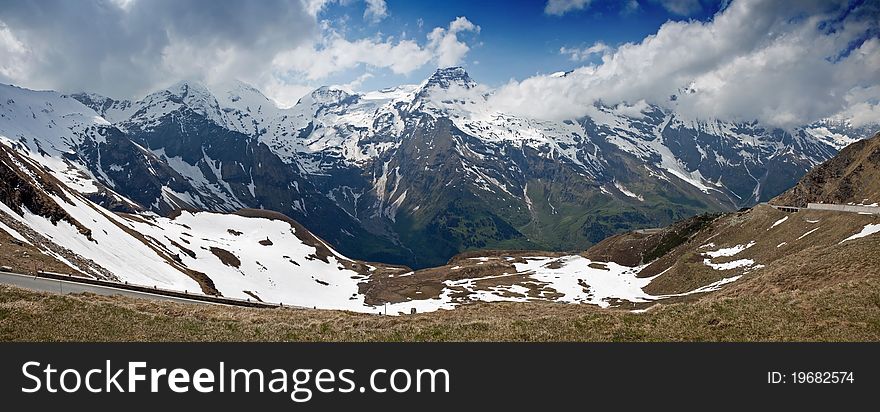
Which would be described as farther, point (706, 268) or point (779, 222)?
point (779, 222)

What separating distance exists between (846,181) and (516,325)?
18147 cm

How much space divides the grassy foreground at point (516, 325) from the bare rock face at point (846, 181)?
142462mm

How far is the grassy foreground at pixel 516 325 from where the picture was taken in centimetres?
2600

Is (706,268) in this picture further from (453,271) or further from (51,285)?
(51,285)

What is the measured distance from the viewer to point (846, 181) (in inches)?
6353

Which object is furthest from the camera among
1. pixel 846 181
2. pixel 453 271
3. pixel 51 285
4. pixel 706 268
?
pixel 453 271

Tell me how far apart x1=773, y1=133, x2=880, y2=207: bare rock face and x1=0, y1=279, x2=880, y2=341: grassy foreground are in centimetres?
14246

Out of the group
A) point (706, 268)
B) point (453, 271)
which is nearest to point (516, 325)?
point (706, 268)

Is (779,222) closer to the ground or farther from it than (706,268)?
farther from it

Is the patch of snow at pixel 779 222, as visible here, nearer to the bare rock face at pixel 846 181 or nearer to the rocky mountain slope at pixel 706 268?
the rocky mountain slope at pixel 706 268

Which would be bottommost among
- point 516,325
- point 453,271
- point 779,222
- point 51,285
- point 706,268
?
point 706,268

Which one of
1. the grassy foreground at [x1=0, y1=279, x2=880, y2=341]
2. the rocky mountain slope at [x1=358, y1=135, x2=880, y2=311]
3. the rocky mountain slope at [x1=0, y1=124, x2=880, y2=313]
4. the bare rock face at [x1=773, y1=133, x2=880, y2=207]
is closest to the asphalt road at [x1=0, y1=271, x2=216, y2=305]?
the rocky mountain slope at [x1=0, y1=124, x2=880, y2=313]

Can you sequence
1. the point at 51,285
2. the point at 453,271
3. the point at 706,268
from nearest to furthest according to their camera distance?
the point at 51,285, the point at 706,268, the point at 453,271
